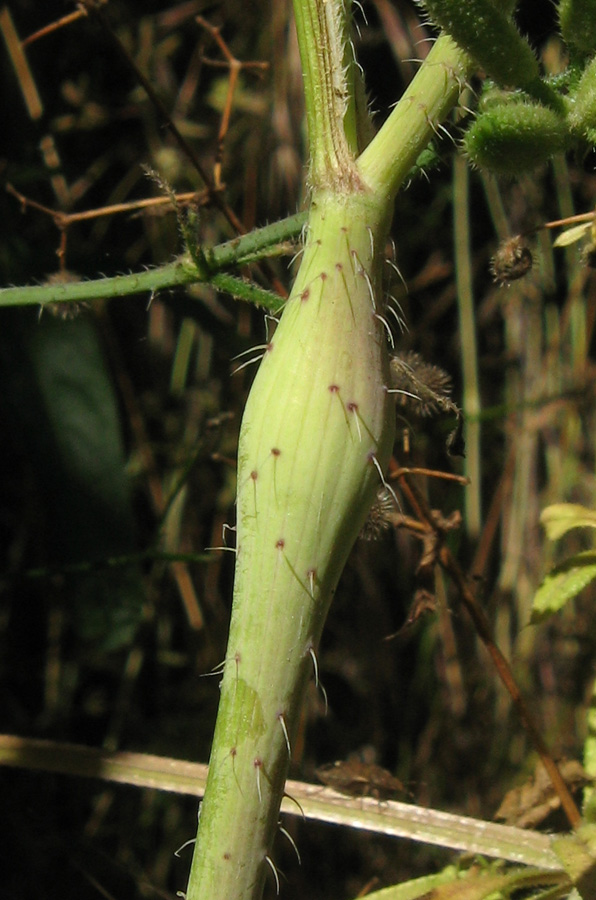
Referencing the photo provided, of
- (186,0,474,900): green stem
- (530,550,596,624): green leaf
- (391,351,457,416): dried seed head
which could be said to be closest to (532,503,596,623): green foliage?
(530,550,596,624): green leaf

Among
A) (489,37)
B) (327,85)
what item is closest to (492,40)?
(489,37)

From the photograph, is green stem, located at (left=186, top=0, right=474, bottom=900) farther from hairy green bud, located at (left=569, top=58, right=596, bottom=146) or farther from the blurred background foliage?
the blurred background foliage

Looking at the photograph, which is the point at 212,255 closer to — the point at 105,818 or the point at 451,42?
the point at 451,42

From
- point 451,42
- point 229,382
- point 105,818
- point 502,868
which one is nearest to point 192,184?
point 229,382

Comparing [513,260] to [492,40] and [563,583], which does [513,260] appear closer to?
[492,40]

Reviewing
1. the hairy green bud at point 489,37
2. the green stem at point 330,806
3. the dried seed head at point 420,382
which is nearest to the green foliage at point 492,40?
the hairy green bud at point 489,37

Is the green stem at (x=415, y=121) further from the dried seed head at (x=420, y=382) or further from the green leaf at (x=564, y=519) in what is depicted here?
the green leaf at (x=564, y=519)
